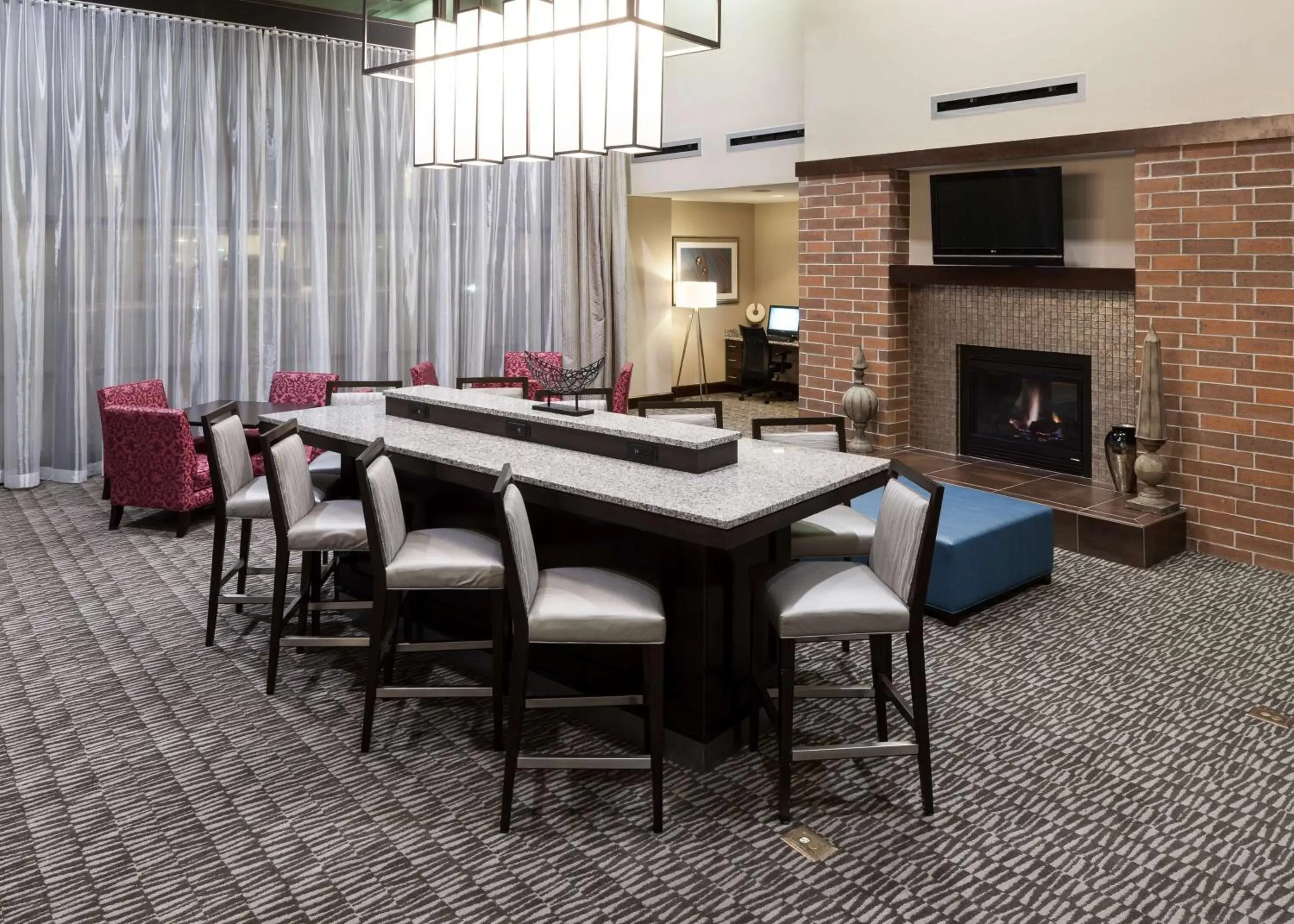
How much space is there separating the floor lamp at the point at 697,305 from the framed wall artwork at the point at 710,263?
0.11 meters

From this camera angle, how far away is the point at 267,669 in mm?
3908

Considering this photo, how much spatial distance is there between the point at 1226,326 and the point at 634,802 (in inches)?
162

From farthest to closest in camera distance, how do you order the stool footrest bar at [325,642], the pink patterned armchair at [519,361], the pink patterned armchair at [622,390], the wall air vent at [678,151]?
the wall air vent at [678,151] < the pink patterned armchair at [519,361] < the pink patterned armchair at [622,390] < the stool footrest bar at [325,642]

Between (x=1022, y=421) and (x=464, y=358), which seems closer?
→ (x=1022, y=421)

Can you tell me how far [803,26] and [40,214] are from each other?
5628 millimetres

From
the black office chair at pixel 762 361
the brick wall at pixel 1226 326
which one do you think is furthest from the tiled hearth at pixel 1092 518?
the black office chair at pixel 762 361

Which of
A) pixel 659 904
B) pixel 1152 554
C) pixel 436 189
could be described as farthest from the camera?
pixel 436 189

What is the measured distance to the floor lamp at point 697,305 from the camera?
1058 cm

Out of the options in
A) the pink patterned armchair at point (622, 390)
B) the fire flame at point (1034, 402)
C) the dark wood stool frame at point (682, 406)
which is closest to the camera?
the dark wood stool frame at point (682, 406)

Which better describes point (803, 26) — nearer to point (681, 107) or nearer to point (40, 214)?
point (681, 107)

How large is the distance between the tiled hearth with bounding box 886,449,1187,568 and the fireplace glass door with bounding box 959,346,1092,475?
174 millimetres

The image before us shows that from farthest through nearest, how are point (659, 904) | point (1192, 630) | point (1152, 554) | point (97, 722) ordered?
A: point (1152, 554) < point (1192, 630) < point (97, 722) < point (659, 904)

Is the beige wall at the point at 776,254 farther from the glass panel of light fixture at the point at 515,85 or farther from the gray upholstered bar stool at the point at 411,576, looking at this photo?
the gray upholstered bar stool at the point at 411,576

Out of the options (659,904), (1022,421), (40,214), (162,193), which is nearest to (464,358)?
(162,193)
